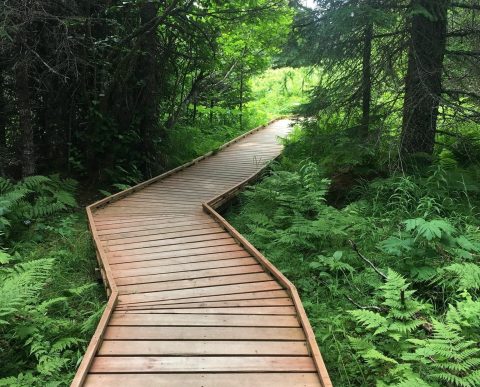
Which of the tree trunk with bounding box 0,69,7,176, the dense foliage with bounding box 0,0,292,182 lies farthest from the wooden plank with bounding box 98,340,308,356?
the tree trunk with bounding box 0,69,7,176

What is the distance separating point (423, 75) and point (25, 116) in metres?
7.54

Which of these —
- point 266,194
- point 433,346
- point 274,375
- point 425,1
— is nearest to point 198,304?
point 274,375

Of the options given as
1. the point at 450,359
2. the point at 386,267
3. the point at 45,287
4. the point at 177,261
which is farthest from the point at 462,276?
the point at 45,287

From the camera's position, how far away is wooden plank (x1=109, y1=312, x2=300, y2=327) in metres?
3.85

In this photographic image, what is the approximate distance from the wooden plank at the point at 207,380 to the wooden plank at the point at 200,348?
0.27 m

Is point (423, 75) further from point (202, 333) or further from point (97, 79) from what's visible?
point (97, 79)

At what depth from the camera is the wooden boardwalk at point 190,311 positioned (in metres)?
3.17

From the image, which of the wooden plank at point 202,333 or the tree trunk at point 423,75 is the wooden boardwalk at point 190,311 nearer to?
the wooden plank at point 202,333

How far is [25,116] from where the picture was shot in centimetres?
805

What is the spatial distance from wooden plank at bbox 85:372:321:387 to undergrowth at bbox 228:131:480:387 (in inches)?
22.1

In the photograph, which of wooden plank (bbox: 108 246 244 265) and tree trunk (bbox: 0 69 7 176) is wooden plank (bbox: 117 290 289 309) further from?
tree trunk (bbox: 0 69 7 176)

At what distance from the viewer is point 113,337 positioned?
11.9 feet

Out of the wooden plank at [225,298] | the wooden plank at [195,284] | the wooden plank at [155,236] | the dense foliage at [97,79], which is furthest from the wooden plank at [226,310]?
the dense foliage at [97,79]

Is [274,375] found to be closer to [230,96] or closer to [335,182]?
[335,182]
